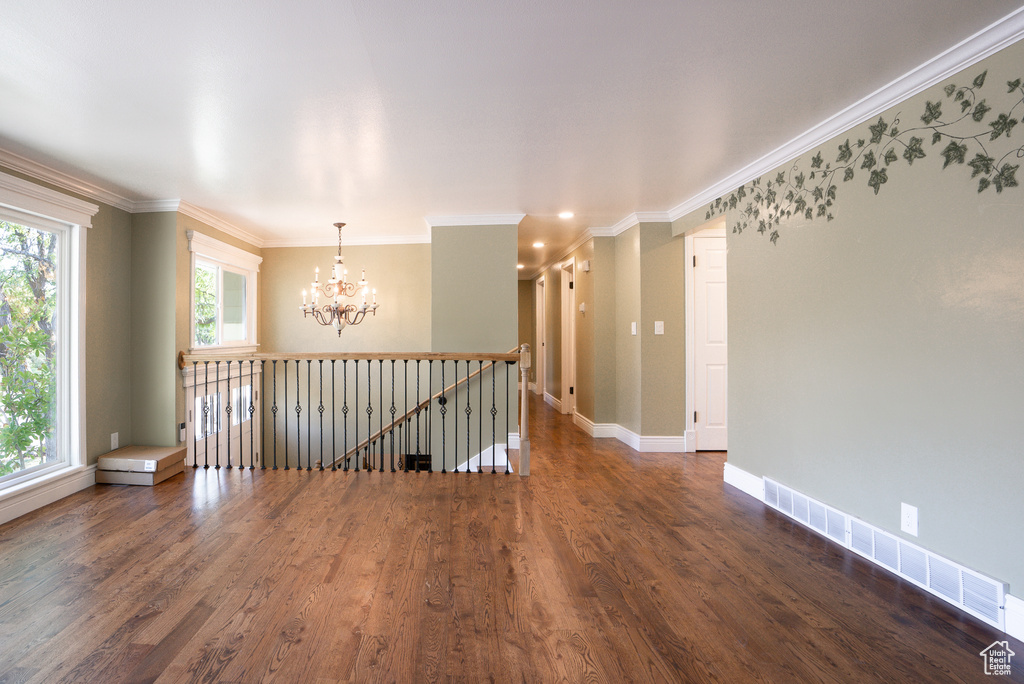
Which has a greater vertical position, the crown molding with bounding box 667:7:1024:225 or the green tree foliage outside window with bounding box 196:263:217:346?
the crown molding with bounding box 667:7:1024:225

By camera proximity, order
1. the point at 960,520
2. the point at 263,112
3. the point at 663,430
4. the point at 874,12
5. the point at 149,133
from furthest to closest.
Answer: the point at 663,430 → the point at 149,133 → the point at 263,112 → the point at 960,520 → the point at 874,12

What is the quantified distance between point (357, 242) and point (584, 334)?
3101 millimetres

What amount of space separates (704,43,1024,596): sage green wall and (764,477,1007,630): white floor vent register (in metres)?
0.05

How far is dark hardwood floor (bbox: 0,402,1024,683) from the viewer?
1662 millimetres

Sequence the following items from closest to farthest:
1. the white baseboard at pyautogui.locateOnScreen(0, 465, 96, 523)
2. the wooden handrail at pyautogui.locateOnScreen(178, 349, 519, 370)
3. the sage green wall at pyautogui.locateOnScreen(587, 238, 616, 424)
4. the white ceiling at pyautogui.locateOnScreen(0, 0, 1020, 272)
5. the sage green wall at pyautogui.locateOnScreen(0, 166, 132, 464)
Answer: the white ceiling at pyautogui.locateOnScreen(0, 0, 1020, 272), the white baseboard at pyautogui.locateOnScreen(0, 465, 96, 523), the sage green wall at pyautogui.locateOnScreen(0, 166, 132, 464), the wooden handrail at pyautogui.locateOnScreen(178, 349, 519, 370), the sage green wall at pyautogui.locateOnScreen(587, 238, 616, 424)

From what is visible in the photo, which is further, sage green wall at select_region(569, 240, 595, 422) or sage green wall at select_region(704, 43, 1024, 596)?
sage green wall at select_region(569, 240, 595, 422)

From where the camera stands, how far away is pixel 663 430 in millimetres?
4805

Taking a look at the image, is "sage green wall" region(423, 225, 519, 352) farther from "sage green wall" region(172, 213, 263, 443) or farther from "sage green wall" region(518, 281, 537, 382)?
"sage green wall" region(518, 281, 537, 382)

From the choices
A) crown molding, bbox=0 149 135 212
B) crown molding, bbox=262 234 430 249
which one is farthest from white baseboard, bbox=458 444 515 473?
crown molding, bbox=0 149 135 212

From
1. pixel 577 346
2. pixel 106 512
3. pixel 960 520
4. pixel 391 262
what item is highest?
pixel 391 262

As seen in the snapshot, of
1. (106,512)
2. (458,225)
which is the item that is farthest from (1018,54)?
(106,512)

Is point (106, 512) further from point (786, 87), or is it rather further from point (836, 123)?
point (836, 123)

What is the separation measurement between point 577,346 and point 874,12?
488 centimetres

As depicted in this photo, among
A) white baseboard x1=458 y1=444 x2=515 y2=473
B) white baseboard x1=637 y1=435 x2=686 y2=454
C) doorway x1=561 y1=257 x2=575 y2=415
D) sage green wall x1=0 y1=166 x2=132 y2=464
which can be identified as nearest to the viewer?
sage green wall x1=0 y1=166 x2=132 y2=464
